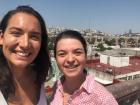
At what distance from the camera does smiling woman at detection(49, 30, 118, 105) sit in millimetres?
2514

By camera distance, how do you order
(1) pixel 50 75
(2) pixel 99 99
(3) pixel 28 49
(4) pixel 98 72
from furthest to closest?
1. (4) pixel 98 72
2. (1) pixel 50 75
3. (2) pixel 99 99
4. (3) pixel 28 49

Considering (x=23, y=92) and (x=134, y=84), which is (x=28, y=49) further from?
(x=134, y=84)

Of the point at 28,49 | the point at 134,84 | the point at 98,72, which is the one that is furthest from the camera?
the point at 98,72

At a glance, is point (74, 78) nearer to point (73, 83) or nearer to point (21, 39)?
point (73, 83)

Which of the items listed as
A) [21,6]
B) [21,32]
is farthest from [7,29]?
[21,6]

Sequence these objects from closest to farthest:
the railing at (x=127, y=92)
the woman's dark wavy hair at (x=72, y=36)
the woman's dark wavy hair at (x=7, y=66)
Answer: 1. the woman's dark wavy hair at (x=7, y=66)
2. the woman's dark wavy hair at (x=72, y=36)
3. the railing at (x=127, y=92)

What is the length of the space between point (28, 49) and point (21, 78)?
0.38 metres

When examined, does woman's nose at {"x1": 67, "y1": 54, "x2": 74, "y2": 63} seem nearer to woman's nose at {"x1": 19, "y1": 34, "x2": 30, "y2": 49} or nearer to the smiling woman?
the smiling woman

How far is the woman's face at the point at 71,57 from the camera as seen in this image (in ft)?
8.55

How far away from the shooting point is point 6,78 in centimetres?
242

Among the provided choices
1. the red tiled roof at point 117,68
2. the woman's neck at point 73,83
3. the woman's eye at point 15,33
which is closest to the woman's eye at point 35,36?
the woman's eye at point 15,33

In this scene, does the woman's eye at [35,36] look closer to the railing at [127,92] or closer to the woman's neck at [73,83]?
the woman's neck at [73,83]

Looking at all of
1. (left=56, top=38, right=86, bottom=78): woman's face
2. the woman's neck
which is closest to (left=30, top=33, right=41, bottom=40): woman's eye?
(left=56, top=38, right=86, bottom=78): woman's face

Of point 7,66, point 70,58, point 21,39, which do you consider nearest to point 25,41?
point 21,39
